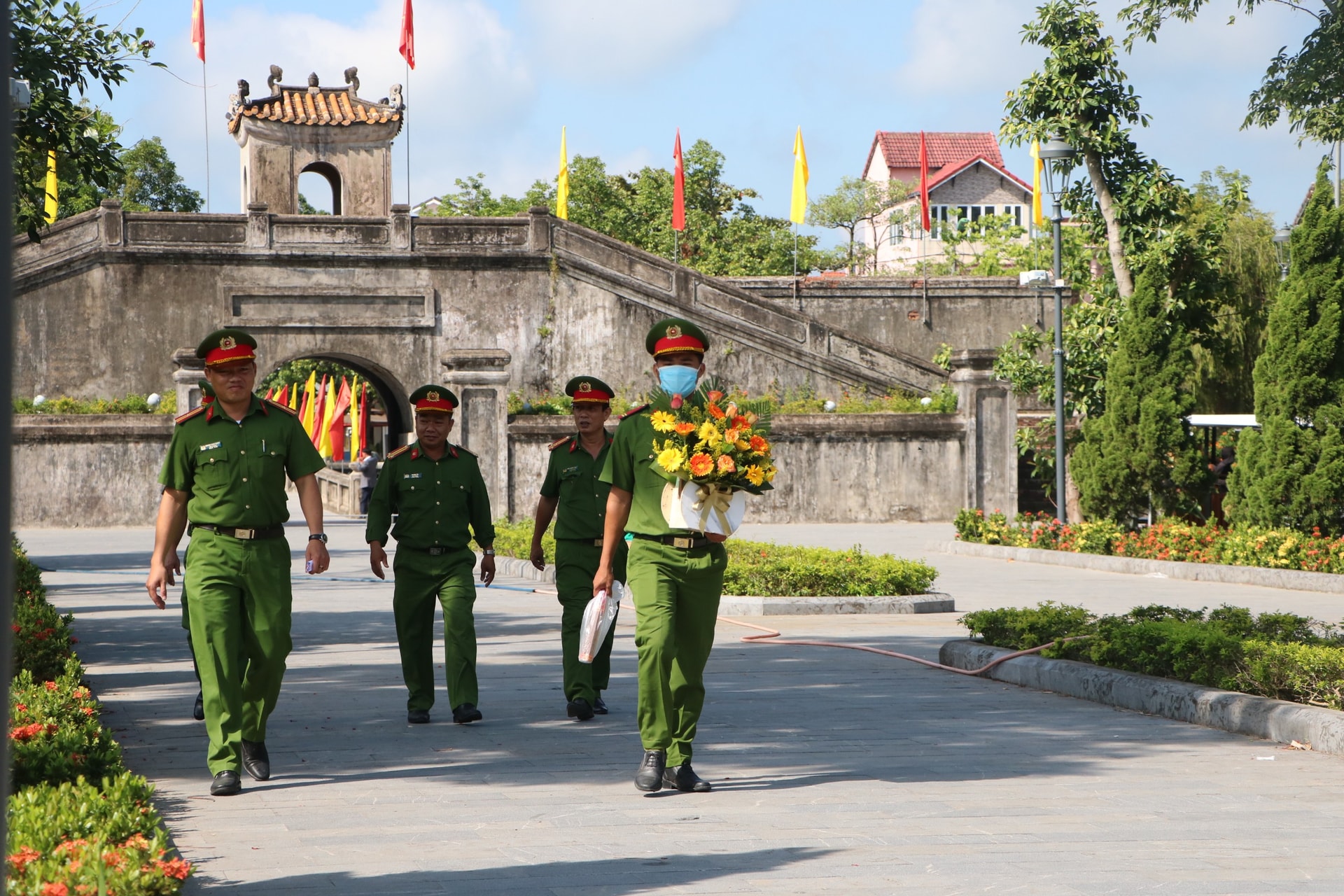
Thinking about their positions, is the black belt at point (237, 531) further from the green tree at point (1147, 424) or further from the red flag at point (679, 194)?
the red flag at point (679, 194)

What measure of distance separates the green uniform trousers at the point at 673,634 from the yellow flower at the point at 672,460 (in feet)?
1.15

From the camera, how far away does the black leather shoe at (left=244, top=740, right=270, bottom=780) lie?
21.7 ft

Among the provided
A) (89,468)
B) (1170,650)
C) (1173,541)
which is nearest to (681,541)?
(1170,650)

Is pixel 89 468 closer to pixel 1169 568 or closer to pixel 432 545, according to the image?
pixel 1169 568

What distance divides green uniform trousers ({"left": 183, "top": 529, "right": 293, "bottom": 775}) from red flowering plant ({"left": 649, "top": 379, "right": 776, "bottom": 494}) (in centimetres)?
175

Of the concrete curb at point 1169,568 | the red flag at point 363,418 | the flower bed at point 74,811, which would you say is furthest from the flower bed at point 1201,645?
the red flag at point 363,418

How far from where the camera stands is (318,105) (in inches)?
1286

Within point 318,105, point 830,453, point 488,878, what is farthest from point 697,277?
point 488,878

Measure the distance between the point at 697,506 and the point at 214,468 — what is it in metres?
2.18

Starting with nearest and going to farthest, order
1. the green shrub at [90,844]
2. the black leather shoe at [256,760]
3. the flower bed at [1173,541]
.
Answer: the green shrub at [90,844] < the black leather shoe at [256,760] < the flower bed at [1173,541]

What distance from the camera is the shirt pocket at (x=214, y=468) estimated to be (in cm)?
671

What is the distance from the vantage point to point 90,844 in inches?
180

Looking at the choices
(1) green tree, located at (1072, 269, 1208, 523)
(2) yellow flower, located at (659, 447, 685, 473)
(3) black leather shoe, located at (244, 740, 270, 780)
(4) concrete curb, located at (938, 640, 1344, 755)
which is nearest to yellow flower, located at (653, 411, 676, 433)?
(2) yellow flower, located at (659, 447, 685, 473)

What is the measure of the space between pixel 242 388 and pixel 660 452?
6.42 feet
